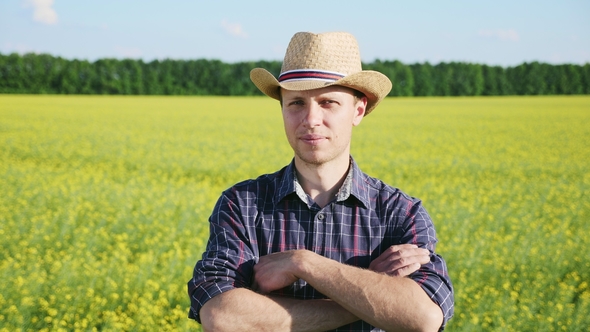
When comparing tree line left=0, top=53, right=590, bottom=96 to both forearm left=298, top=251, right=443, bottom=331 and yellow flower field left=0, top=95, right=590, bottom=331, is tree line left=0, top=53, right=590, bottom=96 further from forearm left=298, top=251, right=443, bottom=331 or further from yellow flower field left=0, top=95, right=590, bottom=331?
forearm left=298, top=251, right=443, bottom=331

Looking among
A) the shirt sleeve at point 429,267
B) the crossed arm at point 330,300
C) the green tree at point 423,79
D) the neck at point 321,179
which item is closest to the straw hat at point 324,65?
the neck at point 321,179

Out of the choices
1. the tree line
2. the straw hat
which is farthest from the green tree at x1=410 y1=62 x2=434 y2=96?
the straw hat

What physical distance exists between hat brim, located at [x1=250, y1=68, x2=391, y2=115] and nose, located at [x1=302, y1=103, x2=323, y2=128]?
0.32 ft

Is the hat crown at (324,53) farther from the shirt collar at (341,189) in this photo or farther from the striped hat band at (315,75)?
the shirt collar at (341,189)

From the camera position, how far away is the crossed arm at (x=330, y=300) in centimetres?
227

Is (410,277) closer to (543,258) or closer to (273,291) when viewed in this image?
(273,291)

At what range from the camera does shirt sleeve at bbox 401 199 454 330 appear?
238cm

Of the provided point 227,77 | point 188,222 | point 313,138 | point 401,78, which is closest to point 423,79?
point 401,78

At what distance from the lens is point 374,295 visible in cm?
227

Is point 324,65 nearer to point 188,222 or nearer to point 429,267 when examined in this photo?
point 429,267

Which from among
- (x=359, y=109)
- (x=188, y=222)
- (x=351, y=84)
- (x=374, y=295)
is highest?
(x=351, y=84)

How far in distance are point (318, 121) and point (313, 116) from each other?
0.03 m

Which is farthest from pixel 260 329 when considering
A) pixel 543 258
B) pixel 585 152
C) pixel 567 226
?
pixel 585 152

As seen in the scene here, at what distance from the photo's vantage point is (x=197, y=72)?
2923 inches
